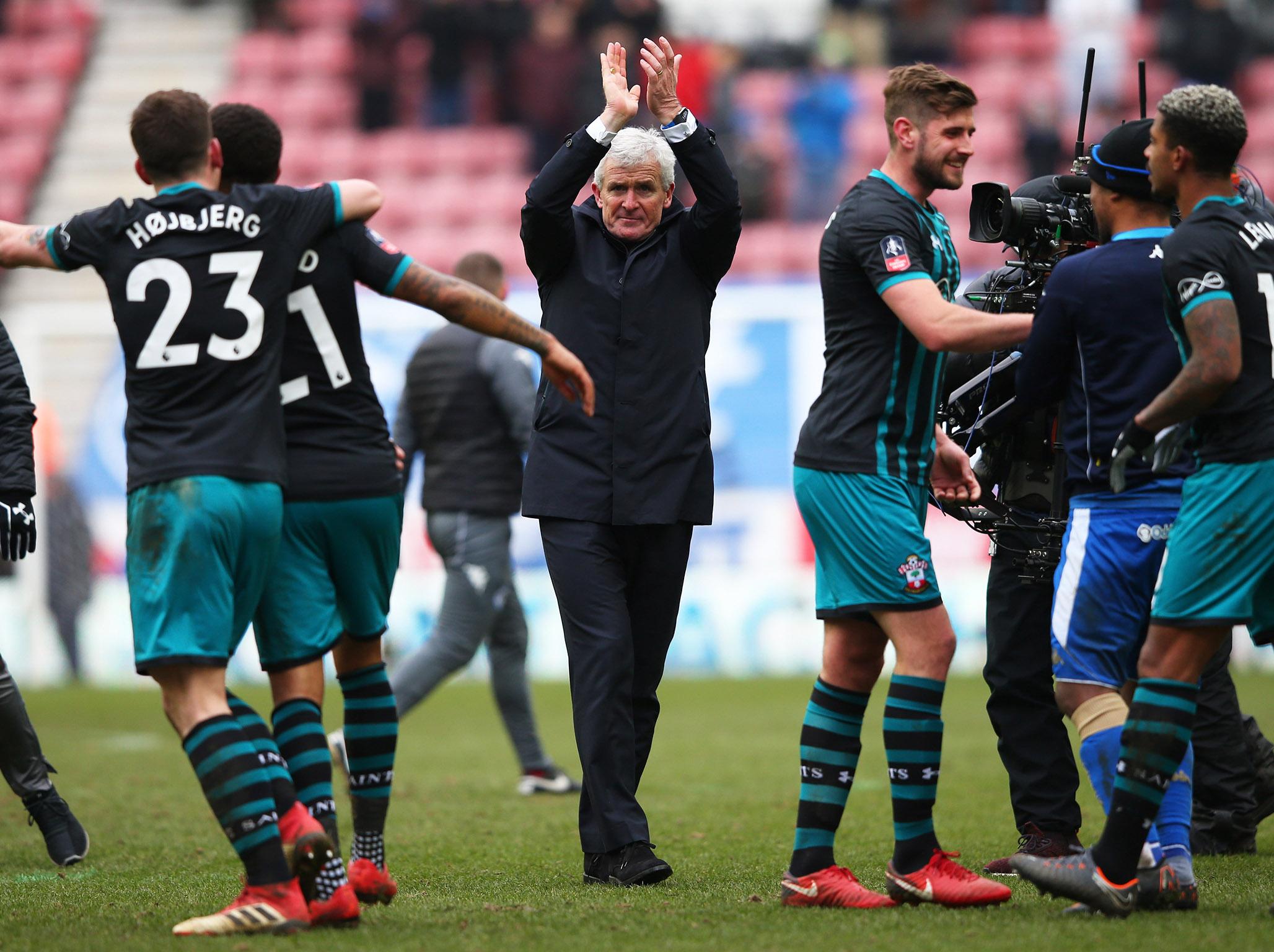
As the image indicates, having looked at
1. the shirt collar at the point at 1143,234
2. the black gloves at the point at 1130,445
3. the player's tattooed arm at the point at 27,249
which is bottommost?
the black gloves at the point at 1130,445

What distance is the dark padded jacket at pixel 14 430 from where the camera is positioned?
548 cm

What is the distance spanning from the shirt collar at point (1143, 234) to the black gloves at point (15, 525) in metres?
3.65

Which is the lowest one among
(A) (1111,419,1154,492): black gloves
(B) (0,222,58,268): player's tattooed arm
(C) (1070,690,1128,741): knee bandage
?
(C) (1070,690,1128,741): knee bandage

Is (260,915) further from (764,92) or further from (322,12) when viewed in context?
(322,12)

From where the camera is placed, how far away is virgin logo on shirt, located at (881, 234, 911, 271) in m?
4.34

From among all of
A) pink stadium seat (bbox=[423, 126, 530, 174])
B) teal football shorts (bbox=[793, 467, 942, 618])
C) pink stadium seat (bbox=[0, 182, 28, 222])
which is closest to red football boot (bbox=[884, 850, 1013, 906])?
teal football shorts (bbox=[793, 467, 942, 618])

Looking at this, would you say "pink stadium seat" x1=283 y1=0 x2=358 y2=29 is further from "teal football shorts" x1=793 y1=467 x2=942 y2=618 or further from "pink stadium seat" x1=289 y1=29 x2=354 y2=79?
"teal football shorts" x1=793 y1=467 x2=942 y2=618

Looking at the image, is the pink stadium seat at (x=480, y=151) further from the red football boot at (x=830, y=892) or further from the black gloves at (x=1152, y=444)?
the black gloves at (x=1152, y=444)

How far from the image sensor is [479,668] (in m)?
15.5

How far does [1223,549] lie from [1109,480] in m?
0.37

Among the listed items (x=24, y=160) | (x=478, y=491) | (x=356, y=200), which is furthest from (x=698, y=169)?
(x=24, y=160)

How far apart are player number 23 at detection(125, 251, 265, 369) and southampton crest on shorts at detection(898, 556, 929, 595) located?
1858 millimetres

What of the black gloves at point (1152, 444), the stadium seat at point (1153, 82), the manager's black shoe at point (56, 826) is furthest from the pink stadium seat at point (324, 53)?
the black gloves at point (1152, 444)

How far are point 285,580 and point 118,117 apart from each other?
726 inches
